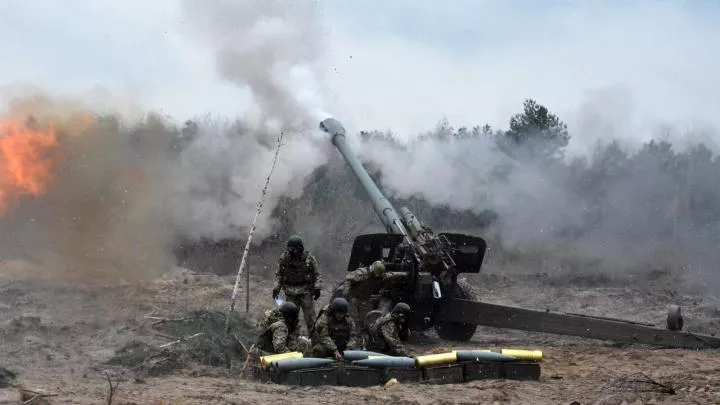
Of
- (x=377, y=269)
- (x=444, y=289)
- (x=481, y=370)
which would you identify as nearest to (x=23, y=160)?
(x=377, y=269)

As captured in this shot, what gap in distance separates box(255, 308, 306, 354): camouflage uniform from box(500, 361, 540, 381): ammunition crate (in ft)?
7.10

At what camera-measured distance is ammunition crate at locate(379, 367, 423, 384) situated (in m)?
8.12

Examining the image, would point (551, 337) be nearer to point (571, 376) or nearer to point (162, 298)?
point (571, 376)

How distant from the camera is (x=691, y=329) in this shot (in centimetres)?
1151

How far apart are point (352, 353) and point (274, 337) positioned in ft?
3.28

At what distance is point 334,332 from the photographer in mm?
9320

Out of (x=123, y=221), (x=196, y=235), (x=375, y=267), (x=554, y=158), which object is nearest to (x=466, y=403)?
(x=375, y=267)

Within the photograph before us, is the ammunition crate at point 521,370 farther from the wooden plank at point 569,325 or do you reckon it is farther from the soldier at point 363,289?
the soldier at point 363,289

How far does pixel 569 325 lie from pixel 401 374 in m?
3.29

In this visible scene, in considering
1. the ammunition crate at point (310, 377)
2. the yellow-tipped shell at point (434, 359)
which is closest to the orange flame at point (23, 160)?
the ammunition crate at point (310, 377)

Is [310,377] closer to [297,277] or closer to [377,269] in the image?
[297,277]

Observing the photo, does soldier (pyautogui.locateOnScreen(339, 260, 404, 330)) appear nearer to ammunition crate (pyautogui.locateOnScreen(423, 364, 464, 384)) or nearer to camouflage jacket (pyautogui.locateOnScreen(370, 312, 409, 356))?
camouflage jacket (pyautogui.locateOnScreen(370, 312, 409, 356))

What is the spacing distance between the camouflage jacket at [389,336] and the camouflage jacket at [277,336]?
1.01m

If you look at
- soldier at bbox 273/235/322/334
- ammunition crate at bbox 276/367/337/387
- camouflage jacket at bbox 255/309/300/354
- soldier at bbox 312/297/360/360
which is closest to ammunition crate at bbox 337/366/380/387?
ammunition crate at bbox 276/367/337/387
